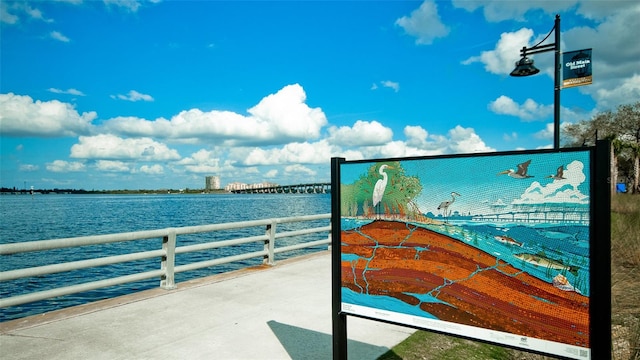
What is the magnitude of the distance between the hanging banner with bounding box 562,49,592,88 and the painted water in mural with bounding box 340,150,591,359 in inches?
360

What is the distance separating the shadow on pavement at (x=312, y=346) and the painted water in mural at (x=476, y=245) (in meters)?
1.42

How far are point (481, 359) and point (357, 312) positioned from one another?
6.81ft

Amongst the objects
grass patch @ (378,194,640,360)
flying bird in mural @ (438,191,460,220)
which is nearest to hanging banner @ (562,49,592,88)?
grass patch @ (378,194,640,360)

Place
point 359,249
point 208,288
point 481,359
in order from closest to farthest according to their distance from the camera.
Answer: point 359,249 → point 481,359 → point 208,288

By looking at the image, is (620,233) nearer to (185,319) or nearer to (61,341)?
(185,319)

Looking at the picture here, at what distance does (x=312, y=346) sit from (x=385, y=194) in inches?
102

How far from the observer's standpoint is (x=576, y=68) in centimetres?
1076

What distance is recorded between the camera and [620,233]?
11.7m

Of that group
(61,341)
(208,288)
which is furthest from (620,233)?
(61,341)

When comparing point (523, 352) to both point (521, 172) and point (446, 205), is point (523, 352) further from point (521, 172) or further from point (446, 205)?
point (521, 172)

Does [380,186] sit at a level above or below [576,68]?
below

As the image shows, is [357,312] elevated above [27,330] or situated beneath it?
elevated above

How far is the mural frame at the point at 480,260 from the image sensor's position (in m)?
2.84

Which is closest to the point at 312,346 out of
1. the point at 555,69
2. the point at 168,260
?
the point at 168,260
